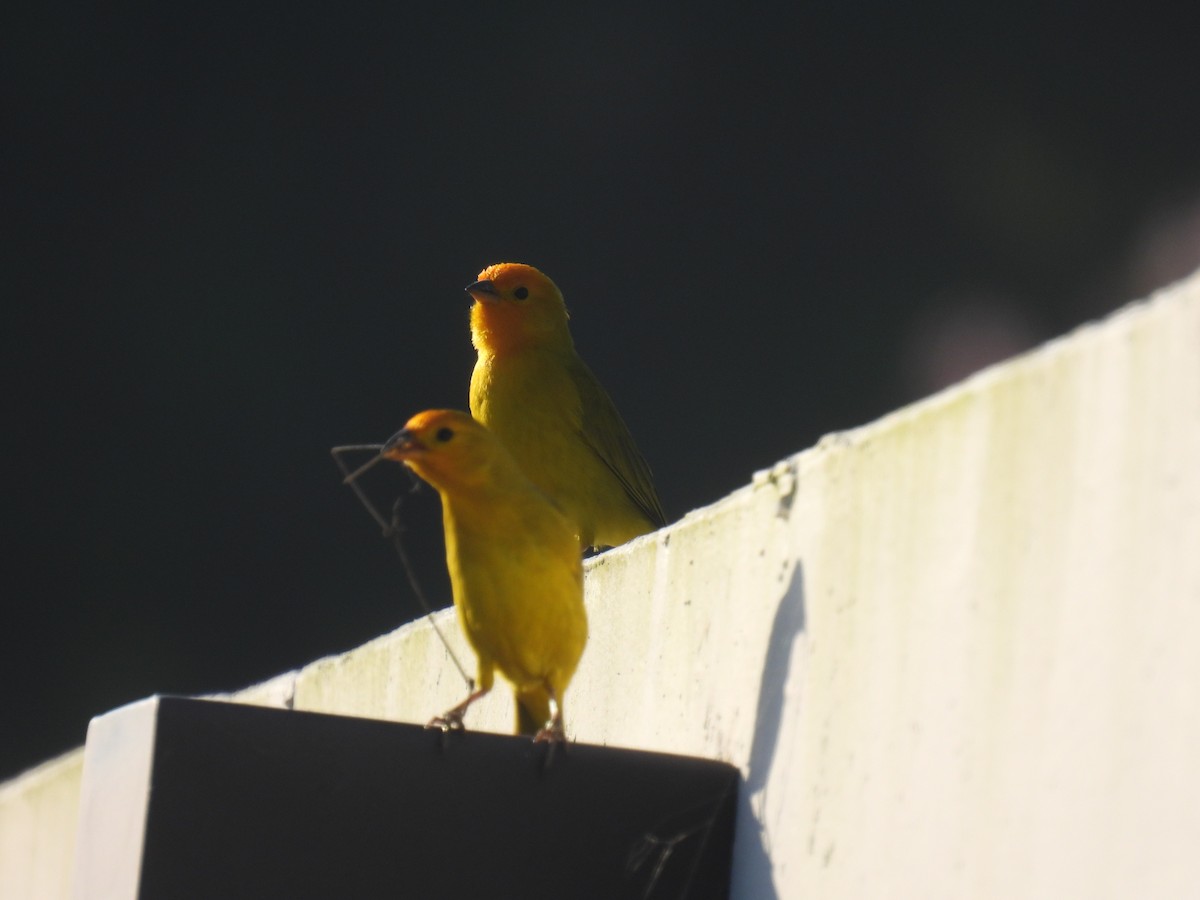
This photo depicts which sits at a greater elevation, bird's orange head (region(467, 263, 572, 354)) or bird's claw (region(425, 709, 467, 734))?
bird's orange head (region(467, 263, 572, 354))

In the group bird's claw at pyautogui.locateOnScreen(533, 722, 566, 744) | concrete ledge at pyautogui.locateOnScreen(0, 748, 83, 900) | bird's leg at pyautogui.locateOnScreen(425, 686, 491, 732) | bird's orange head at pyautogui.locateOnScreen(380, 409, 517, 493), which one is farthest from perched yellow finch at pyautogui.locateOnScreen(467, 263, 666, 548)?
bird's claw at pyautogui.locateOnScreen(533, 722, 566, 744)

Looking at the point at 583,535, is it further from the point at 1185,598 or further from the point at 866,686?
the point at 1185,598

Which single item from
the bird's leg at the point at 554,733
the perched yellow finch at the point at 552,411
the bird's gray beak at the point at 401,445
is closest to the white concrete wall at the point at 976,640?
the bird's leg at the point at 554,733

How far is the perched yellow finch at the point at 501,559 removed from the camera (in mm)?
2490

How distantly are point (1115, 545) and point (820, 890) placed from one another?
60 centimetres

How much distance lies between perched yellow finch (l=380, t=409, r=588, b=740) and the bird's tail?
14 mm

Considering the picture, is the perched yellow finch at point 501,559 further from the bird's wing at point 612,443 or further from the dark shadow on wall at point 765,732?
the bird's wing at point 612,443

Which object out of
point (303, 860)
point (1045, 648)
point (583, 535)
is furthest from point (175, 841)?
point (583, 535)

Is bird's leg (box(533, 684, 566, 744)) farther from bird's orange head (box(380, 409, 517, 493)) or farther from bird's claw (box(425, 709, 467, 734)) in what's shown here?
bird's orange head (box(380, 409, 517, 493))

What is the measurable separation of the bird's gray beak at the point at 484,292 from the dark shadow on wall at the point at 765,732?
2586 millimetres

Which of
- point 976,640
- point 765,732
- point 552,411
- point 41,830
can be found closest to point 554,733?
point 765,732

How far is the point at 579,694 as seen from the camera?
2844 millimetres

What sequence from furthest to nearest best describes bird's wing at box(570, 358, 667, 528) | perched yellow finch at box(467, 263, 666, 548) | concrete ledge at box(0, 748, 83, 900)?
concrete ledge at box(0, 748, 83, 900) < bird's wing at box(570, 358, 667, 528) < perched yellow finch at box(467, 263, 666, 548)

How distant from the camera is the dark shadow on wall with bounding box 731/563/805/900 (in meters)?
2.07
